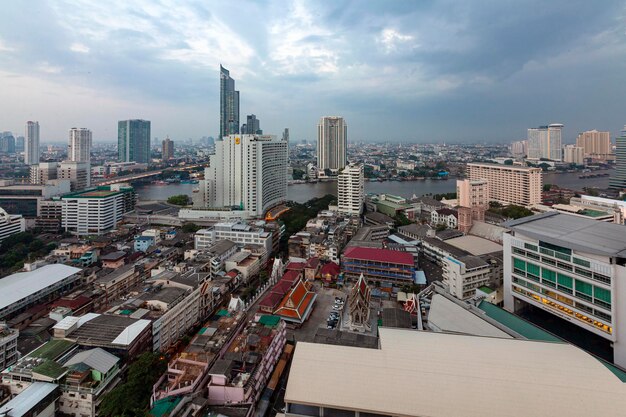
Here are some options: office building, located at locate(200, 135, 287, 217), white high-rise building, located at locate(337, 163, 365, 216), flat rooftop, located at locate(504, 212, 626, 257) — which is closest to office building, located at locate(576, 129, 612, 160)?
white high-rise building, located at locate(337, 163, 365, 216)

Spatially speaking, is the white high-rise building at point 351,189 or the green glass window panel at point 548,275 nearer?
the green glass window panel at point 548,275

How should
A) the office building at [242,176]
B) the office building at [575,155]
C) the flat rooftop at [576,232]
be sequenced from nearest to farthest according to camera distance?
the flat rooftop at [576,232] → the office building at [242,176] → the office building at [575,155]

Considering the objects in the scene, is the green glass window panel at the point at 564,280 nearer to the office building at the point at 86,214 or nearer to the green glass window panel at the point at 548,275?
the green glass window panel at the point at 548,275

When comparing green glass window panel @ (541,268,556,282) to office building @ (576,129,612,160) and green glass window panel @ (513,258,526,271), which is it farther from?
office building @ (576,129,612,160)

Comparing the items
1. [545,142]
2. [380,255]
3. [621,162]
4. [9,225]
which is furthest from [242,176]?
[545,142]

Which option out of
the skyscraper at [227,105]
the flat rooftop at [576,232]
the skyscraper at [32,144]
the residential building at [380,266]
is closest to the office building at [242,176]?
the residential building at [380,266]

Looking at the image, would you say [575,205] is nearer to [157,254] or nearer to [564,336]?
[564,336]
